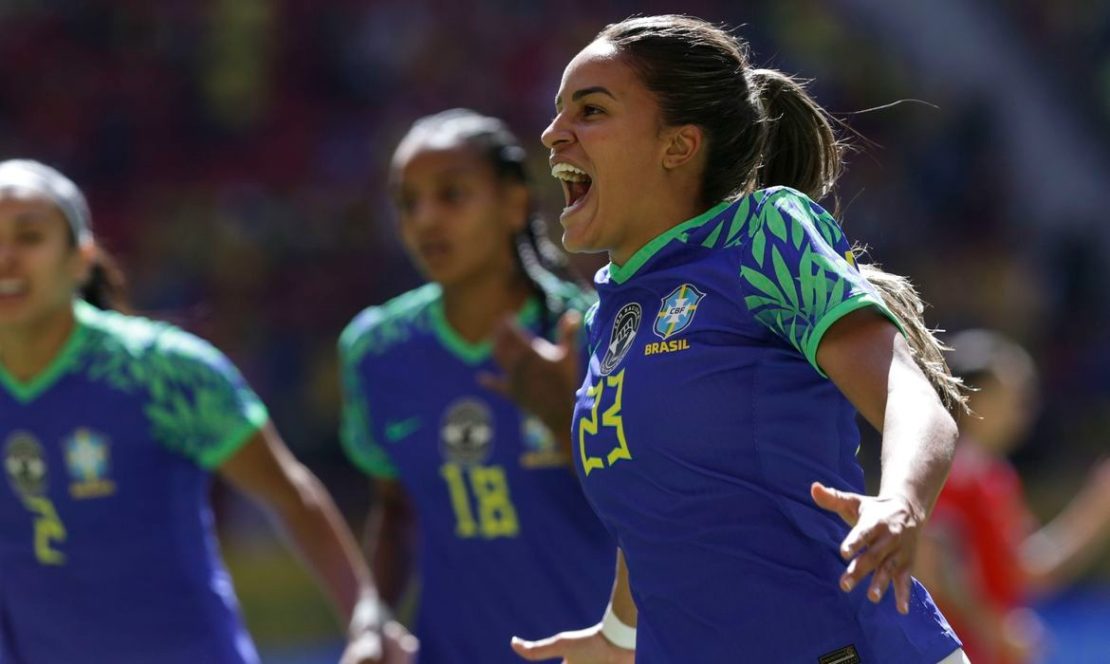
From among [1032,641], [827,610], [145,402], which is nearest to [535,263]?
[145,402]

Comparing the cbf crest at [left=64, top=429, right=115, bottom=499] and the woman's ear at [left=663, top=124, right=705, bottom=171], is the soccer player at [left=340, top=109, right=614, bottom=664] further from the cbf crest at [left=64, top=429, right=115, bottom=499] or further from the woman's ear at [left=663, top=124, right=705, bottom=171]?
the woman's ear at [left=663, top=124, right=705, bottom=171]

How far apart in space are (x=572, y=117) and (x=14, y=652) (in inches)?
92.8

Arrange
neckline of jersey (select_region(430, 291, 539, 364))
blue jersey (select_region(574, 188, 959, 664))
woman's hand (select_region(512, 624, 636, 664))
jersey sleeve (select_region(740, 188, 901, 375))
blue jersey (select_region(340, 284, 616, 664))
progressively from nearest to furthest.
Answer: jersey sleeve (select_region(740, 188, 901, 375))
blue jersey (select_region(574, 188, 959, 664))
woman's hand (select_region(512, 624, 636, 664))
blue jersey (select_region(340, 284, 616, 664))
neckline of jersey (select_region(430, 291, 539, 364))

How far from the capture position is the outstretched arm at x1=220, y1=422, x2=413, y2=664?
434 cm

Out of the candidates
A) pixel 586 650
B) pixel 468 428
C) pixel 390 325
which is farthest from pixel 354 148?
pixel 586 650

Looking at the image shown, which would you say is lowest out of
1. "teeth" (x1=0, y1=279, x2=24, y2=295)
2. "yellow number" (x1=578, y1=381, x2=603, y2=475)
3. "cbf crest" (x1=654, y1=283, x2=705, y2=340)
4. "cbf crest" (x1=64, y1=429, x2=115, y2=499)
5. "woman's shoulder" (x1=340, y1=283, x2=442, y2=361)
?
"cbf crest" (x1=64, y1=429, x2=115, y2=499)

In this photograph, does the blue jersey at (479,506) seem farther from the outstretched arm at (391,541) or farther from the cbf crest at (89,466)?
the cbf crest at (89,466)

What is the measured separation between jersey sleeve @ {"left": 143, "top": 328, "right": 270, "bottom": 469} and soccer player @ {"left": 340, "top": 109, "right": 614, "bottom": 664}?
1.80ft

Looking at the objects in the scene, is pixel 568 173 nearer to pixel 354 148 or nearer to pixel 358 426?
pixel 358 426

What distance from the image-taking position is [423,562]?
15.2ft

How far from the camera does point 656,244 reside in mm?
2848

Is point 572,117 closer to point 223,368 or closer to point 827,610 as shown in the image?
point 827,610

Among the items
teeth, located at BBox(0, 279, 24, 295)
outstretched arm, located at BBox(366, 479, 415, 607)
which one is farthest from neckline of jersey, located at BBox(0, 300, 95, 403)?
outstretched arm, located at BBox(366, 479, 415, 607)

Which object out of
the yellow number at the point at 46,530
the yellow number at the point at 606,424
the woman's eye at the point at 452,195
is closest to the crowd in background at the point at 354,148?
the woman's eye at the point at 452,195
